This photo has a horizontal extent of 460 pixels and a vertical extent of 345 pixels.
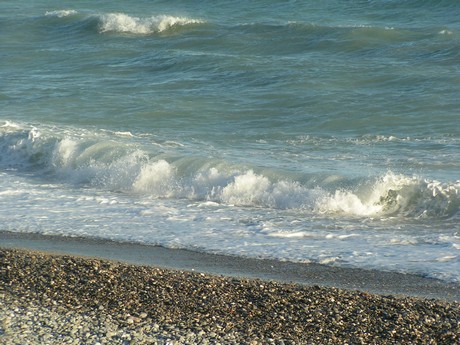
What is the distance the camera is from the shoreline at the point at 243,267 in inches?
292

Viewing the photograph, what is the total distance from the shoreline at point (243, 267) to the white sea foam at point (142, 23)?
1435 centimetres

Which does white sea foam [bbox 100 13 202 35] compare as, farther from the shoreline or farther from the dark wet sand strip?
the dark wet sand strip

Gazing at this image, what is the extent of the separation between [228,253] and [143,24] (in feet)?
50.7

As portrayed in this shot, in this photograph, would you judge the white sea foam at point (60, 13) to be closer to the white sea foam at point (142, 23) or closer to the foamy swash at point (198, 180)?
the white sea foam at point (142, 23)

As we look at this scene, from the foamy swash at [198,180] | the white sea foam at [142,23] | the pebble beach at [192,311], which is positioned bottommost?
the pebble beach at [192,311]

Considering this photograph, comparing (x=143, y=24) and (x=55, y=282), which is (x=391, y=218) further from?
(x=143, y=24)

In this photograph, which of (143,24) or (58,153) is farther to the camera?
(143,24)

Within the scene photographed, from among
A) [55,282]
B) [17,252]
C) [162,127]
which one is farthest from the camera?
[162,127]

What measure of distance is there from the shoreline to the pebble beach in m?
0.34

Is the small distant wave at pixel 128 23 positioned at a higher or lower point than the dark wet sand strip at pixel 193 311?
higher

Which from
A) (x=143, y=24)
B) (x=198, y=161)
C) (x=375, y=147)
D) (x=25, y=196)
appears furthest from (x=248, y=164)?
(x=143, y=24)

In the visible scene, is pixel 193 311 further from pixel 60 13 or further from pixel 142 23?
pixel 60 13

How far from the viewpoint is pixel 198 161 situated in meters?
11.8

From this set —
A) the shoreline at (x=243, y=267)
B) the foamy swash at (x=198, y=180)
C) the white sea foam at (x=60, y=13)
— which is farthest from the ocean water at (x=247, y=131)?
the white sea foam at (x=60, y=13)
